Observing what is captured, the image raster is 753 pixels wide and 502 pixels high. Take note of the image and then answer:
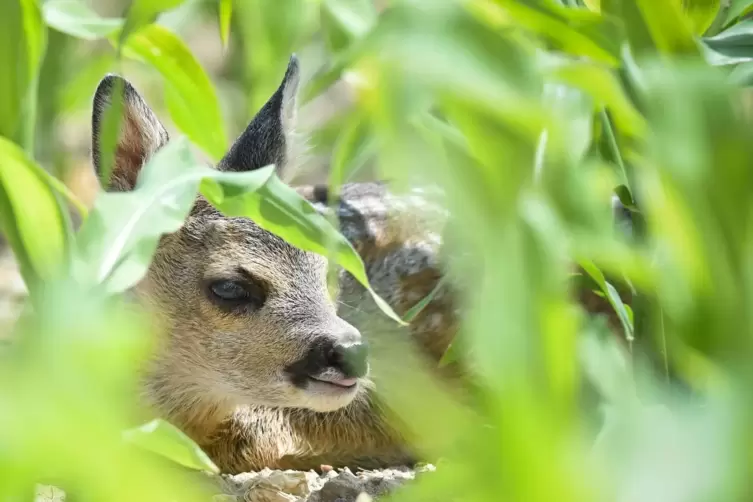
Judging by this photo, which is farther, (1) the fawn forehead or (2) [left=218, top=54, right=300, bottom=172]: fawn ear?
(2) [left=218, top=54, right=300, bottom=172]: fawn ear

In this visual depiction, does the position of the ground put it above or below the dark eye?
below

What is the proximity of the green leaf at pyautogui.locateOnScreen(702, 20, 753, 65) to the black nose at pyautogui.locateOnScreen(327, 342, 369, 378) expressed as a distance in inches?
33.6

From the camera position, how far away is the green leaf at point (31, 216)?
1.02 metres

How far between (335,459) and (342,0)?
51.4 inches

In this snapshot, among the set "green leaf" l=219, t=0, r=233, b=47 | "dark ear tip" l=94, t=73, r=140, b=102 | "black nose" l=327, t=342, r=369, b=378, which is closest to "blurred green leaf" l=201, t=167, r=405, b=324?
"green leaf" l=219, t=0, r=233, b=47

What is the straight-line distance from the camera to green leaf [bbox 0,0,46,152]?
1.16 metres

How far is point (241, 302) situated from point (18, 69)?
0.87 metres

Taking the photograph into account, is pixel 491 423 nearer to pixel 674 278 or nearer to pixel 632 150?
pixel 674 278

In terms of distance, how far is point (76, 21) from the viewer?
1443 millimetres

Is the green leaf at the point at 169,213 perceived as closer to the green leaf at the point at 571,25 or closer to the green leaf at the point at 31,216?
the green leaf at the point at 31,216

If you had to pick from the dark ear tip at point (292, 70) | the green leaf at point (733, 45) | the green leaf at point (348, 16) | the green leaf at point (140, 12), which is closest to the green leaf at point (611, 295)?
the green leaf at point (733, 45)

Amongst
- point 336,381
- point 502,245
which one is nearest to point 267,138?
point 336,381

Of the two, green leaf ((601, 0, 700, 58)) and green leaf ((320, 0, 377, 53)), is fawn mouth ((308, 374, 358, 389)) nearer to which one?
green leaf ((320, 0, 377, 53))

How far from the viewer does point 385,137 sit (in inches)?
35.6
